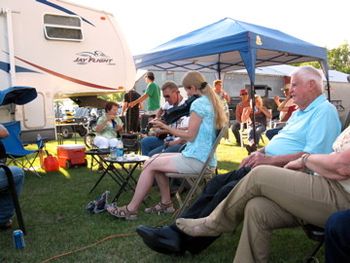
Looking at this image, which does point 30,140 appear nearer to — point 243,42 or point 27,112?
point 27,112

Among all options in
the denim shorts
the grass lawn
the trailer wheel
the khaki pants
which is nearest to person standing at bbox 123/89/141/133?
the grass lawn

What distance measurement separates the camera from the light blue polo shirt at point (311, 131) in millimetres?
2658

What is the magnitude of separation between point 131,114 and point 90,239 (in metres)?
6.50

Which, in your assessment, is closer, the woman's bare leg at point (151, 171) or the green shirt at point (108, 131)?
the woman's bare leg at point (151, 171)

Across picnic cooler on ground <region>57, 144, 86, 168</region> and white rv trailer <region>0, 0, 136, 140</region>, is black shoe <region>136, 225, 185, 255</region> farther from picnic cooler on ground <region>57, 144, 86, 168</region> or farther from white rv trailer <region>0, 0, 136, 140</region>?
picnic cooler on ground <region>57, 144, 86, 168</region>

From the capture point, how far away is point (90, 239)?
3.25 metres

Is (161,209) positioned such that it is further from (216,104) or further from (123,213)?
(216,104)

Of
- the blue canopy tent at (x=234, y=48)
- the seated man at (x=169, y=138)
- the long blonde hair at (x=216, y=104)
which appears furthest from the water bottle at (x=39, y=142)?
the long blonde hair at (x=216, y=104)

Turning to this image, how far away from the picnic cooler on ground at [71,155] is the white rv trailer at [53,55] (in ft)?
1.33

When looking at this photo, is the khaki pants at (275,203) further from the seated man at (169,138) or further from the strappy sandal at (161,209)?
the seated man at (169,138)

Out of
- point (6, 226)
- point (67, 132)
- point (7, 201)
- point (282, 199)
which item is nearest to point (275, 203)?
point (282, 199)

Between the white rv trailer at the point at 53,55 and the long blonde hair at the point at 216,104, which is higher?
the white rv trailer at the point at 53,55

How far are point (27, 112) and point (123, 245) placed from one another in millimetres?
3825

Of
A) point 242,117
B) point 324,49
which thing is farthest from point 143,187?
point 324,49
